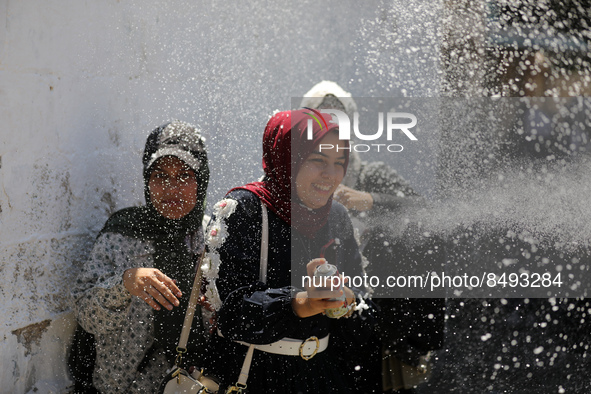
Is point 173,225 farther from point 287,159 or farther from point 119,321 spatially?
point 287,159

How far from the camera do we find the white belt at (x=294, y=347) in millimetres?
1578

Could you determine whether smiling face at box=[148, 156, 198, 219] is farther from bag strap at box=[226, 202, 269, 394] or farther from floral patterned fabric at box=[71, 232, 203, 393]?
bag strap at box=[226, 202, 269, 394]

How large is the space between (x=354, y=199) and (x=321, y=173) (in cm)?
55

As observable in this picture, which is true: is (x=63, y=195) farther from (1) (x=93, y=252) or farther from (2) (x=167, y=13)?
(2) (x=167, y=13)

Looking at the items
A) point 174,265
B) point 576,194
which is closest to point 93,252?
point 174,265

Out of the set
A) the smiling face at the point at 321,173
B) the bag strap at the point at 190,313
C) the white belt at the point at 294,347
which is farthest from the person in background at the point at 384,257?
the bag strap at the point at 190,313

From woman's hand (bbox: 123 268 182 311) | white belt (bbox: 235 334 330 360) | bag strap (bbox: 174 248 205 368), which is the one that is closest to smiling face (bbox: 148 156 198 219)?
woman's hand (bbox: 123 268 182 311)

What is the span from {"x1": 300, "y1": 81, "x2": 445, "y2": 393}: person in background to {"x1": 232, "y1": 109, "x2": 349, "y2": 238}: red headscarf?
0.58m

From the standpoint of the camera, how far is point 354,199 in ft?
7.13

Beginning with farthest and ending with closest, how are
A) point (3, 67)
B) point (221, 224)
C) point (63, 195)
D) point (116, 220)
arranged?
point (63, 195)
point (116, 220)
point (3, 67)
point (221, 224)

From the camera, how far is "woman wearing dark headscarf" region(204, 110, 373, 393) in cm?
146

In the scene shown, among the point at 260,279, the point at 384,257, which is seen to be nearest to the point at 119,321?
the point at 260,279

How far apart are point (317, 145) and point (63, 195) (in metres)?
→ 1.23

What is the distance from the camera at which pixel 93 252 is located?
6.71 ft
